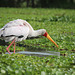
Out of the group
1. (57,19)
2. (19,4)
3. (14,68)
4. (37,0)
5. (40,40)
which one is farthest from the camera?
(37,0)

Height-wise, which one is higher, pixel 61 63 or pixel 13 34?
pixel 13 34

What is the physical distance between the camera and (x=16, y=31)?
7.12m

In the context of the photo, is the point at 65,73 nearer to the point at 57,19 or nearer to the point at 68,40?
the point at 68,40

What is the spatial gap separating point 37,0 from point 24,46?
103ft

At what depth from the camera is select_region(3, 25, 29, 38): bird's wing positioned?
23.0 ft

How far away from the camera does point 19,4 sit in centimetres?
3572

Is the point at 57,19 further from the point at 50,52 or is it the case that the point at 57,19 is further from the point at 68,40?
the point at 50,52

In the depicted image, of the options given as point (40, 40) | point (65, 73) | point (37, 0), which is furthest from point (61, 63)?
point (37, 0)

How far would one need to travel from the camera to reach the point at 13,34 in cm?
709

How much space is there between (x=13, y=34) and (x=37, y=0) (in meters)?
32.9

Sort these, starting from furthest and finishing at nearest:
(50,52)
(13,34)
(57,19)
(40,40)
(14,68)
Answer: (57,19) < (40,40) < (50,52) < (13,34) < (14,68)

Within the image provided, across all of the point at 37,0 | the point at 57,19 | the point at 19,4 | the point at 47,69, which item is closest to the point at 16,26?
the point at 47,69

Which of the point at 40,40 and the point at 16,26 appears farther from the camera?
the point at 40,40

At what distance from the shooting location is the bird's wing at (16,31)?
7.02m
